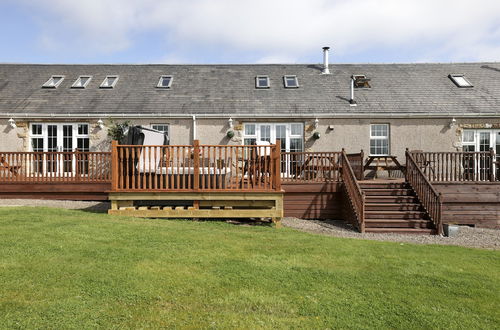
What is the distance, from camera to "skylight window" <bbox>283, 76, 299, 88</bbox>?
16.6 meters

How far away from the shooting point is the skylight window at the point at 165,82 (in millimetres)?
16625

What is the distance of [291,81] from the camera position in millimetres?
17094

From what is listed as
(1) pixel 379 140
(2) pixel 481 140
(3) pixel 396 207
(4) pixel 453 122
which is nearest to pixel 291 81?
(1) pixel 379 140

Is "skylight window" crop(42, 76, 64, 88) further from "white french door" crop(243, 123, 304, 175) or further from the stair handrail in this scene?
the stair handrail

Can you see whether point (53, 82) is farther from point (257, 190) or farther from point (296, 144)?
point (257, 190)

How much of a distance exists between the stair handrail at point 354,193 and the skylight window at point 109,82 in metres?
11.5

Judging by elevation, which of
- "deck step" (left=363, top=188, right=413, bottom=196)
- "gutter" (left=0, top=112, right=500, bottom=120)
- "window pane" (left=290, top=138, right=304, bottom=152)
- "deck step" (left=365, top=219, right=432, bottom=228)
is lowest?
"deck step" (left=365, top=219, right=432, bottom=228)

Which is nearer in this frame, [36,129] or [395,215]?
[395,215]

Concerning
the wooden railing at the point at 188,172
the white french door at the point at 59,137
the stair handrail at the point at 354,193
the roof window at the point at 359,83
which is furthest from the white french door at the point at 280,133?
the white french door at the point at 59,137

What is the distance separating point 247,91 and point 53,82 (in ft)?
30.0

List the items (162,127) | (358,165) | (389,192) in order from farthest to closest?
(162,127)
(358,165)
(389,192)

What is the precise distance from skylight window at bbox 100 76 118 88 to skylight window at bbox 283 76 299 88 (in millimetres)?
8008

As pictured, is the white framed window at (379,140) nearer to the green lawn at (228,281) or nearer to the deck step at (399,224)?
the deck step at (399,224)

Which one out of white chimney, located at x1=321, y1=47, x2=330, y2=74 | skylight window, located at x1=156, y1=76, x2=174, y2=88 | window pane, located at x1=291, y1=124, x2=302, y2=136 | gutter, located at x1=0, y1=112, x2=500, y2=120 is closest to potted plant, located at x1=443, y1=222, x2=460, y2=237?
gutter, located at x1=0, y1=112, x2=500, y2=120
